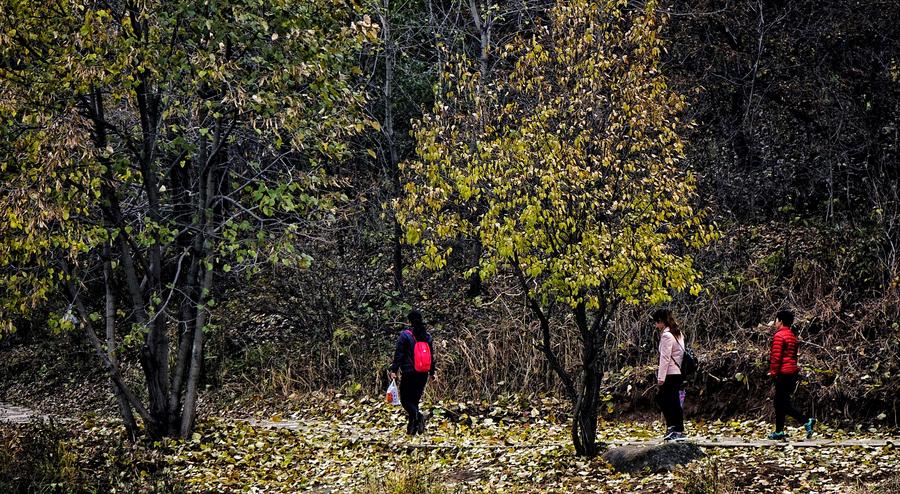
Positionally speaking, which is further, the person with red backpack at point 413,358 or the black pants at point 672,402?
the person with red backpack at point 413,358

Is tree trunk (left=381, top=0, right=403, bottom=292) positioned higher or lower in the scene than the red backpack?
higher

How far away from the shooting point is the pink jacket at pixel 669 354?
408 inches

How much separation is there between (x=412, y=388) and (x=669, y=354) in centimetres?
400

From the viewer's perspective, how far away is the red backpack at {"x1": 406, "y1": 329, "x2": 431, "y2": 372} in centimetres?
1237

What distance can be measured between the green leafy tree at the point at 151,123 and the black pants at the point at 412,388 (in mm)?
2537

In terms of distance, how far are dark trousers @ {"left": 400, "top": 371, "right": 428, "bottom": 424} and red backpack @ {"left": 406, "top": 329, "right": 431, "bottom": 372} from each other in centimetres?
12

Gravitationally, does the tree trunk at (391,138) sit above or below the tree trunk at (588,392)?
above

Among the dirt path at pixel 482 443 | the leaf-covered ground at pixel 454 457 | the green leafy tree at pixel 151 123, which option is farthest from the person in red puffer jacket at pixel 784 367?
the green leafy tree at pixel 151 123

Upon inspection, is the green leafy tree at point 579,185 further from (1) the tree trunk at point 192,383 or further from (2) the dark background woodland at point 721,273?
(1) the tree trunk at point 192,383

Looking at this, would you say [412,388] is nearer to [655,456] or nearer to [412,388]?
[412,388]

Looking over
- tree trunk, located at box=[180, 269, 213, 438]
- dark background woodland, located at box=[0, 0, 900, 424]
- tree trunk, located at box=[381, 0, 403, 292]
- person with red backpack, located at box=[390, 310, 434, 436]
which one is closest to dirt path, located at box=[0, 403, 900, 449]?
person with red backpack, located at box=[390, 310, 434, 436]

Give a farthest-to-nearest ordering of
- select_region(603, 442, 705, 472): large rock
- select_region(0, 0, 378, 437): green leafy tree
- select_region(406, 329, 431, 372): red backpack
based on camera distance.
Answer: select_region(406, 329, 431, 372): red backpack
select_region(0, 0, 378, 437): green leafy tree
select_region(603, 442, 705, 472): large rock

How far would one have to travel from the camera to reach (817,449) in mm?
10438

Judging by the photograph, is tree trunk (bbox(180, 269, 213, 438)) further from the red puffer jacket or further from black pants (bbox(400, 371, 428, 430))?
the red puffer jacket
